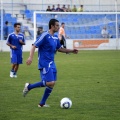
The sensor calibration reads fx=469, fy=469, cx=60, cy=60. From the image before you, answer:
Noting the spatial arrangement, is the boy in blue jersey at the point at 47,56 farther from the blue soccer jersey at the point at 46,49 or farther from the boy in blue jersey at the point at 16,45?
the boy in blue jersey at the point at 16,45

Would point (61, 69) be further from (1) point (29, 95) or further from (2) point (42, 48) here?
(2) point (42, 48)

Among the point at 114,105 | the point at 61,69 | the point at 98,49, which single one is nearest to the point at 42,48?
the point at 114,105

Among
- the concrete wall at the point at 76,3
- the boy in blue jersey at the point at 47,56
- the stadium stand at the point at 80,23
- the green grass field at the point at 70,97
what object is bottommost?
the green grass field at the point at 70,97

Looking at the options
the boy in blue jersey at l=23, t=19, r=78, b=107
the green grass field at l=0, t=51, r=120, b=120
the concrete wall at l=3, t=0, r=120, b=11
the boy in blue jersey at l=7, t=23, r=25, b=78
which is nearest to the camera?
the green grass field at l=0, t=51, r=120, b=120

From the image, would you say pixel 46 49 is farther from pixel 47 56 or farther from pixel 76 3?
pixel 76 3

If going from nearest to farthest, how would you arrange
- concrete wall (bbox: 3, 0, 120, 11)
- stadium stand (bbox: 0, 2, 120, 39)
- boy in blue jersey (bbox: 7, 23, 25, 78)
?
boy in blue jersey (bbox: 7, 23, 25, 78), stadium stand (bbox: 0, 2, 120, 39), concrete wall (bbox: 3, 0, 120, 11)

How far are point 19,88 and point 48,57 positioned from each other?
11.9 feet

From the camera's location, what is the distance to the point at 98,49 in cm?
3684

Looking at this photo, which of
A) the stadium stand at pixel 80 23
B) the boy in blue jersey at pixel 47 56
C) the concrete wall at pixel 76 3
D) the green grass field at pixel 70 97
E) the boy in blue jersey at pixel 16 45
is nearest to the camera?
the green grass field at pixel 70 97

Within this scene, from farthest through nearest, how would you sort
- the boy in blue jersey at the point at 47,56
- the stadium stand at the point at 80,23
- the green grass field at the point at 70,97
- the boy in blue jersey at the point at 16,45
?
1. the stadium stand at the point at 80,23
2. the boy in blue jersey at the point at 16,45
3. the boy in blue jersey at the point at 47,56
4. the green grass field at the point at 70,97

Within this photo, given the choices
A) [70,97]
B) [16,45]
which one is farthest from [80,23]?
[70,97]

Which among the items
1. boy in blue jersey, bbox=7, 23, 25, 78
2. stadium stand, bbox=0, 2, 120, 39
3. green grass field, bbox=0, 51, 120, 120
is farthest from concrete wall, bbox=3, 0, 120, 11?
green grass field, bbox=0, 51, 120, 120

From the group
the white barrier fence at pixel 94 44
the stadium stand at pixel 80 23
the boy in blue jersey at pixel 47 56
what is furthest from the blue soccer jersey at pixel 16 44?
the stadium stand at pixel 80 23

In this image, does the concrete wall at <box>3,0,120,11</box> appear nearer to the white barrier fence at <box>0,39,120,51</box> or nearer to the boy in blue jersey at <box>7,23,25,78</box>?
the white barrier fence at <box>0,39,120,51</box>
